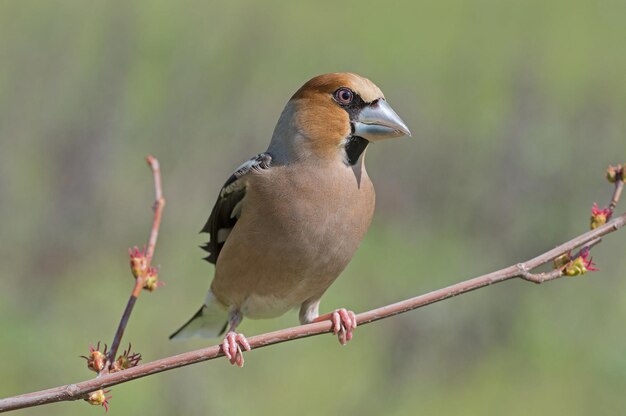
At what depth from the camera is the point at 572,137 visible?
9.27m

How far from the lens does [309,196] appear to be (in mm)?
4203

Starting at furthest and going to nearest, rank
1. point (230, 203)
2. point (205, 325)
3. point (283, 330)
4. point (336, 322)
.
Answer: point (205, 325) → point (230, 203) → point (336, 322) → point (283, 330)

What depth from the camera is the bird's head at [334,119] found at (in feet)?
13.7

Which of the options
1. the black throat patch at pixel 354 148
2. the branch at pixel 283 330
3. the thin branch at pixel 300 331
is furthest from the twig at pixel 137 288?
the black throat patch at pixel 354 148

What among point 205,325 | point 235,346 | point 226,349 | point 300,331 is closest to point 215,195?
point 205,325

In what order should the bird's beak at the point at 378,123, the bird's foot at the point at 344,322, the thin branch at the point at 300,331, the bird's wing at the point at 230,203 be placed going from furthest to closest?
the bird's wing at the point at 230,203 → the bird's foot at the point at 344,322 → the bird's beak at the point at 378,123 → the thin branch at the point at 300,331

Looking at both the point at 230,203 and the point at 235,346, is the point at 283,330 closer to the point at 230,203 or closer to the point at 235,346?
the point at 235,346

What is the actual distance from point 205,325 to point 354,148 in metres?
1.38

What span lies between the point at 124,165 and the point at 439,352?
328 cm

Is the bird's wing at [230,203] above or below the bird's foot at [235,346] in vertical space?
above

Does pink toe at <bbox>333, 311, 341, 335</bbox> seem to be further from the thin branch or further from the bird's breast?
the thin branch

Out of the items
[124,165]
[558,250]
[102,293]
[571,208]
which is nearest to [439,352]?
[571,208]

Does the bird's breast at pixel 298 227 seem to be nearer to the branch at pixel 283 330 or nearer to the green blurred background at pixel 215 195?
the branch at pixel 283 330

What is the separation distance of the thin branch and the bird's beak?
0.87 m
